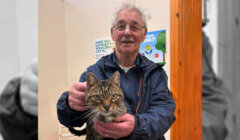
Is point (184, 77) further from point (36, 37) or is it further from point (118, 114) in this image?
point (36, 37)

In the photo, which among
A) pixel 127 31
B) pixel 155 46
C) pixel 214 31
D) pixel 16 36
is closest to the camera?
pixel 214 31

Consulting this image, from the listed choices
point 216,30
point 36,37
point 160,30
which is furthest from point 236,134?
point 36,37

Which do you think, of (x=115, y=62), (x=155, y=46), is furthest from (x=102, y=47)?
(x=155, y=46)

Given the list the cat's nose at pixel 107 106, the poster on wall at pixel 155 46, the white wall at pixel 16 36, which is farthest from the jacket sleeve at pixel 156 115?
the white wall at pixel 16 36

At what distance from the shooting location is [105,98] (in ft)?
1.90

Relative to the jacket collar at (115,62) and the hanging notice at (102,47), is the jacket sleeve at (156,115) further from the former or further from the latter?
the hanging notice at (102,47)

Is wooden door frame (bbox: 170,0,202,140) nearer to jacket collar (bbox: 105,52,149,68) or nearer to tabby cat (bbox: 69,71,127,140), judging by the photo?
jacket collar (bbox: 105,52,149,68)

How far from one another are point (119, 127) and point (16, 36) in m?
0.66

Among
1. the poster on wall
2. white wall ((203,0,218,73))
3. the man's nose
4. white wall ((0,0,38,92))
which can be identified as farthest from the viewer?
the poster on wall

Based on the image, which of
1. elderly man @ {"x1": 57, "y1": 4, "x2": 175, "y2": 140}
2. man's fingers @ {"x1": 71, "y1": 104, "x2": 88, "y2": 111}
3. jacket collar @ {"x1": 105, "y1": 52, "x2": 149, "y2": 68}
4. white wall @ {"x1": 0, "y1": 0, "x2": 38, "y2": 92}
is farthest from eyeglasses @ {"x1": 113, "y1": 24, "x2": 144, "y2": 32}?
white wall @ {"x1": 0, "y1": 0, "x2": 38, "y2": 92}

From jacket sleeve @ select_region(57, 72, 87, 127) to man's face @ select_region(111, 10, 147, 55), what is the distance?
0.91ft

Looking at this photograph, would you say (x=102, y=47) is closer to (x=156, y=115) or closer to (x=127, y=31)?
(x=127, y=31)

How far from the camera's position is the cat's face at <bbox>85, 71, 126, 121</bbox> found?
1.82ft

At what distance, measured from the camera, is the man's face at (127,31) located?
0.65 metres
